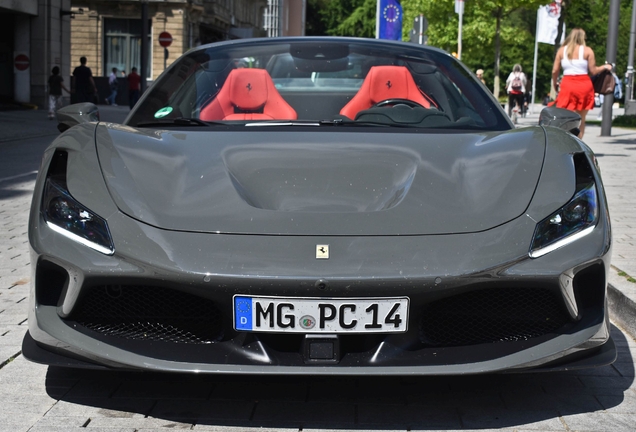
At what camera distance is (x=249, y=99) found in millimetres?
4277

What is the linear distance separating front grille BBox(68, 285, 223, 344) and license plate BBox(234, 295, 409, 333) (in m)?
0.16

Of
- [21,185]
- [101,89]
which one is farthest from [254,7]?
[21,185]

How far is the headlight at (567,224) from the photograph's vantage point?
9.18ft

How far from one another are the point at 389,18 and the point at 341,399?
3828cm

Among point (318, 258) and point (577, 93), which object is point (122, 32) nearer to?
point (577, 93)

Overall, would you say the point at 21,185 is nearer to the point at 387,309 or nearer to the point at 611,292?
the point at 611,292

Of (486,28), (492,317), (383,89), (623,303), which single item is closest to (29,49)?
(486,28)

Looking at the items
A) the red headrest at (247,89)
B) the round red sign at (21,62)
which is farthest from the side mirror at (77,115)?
the round red sign at (21,62)

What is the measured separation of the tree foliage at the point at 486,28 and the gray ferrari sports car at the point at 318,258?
31976 mm

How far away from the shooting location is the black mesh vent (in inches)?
109

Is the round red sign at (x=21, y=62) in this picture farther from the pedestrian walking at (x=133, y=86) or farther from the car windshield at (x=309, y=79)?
the car windshield at (x=309, y=79)

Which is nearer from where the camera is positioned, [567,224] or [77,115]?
[567,224]

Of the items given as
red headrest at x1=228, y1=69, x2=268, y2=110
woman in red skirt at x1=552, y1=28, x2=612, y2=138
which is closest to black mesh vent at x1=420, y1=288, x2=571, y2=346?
red headrest at x1=228, y1=69, x2=268, y2=110

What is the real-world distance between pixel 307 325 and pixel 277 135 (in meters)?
1.03
